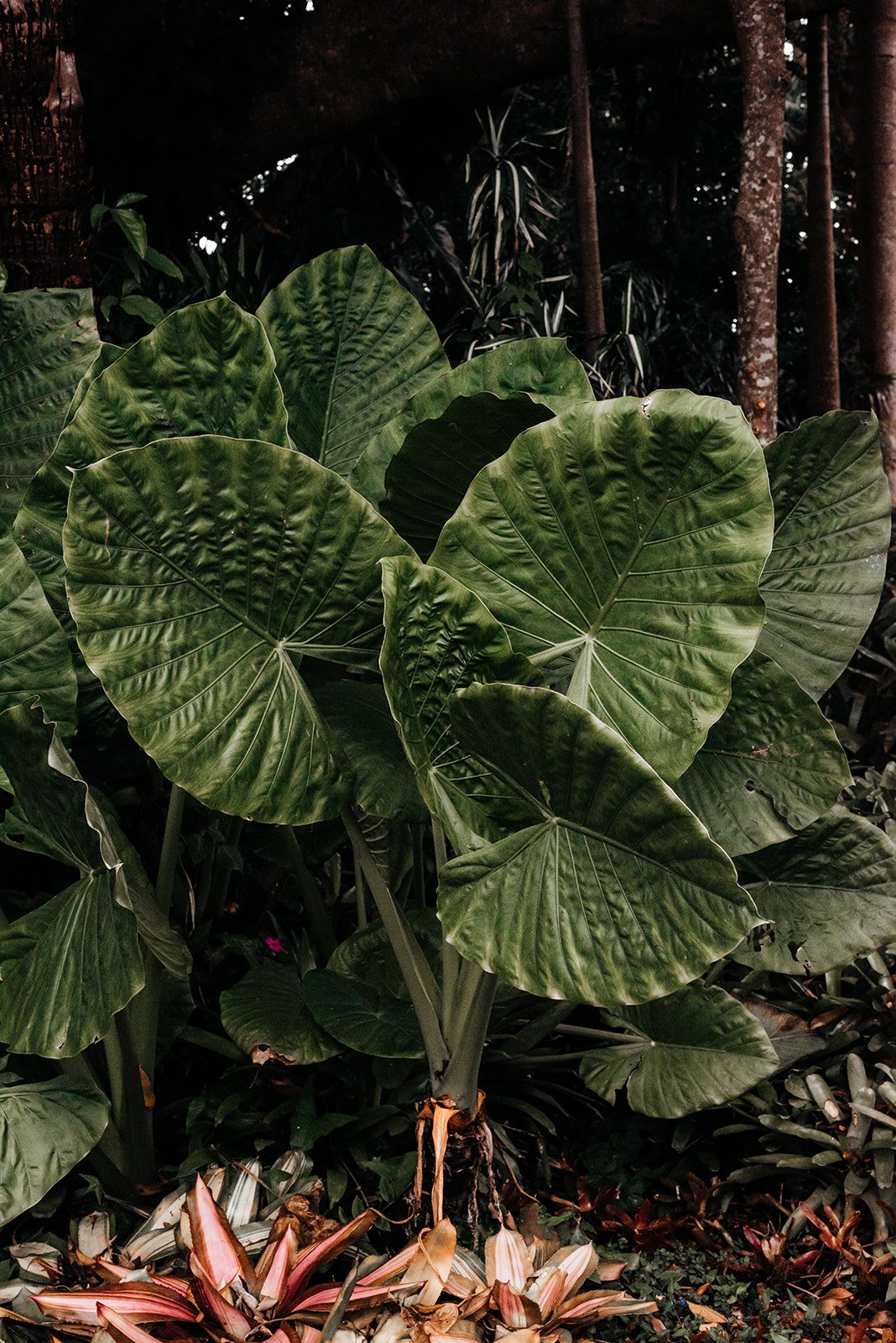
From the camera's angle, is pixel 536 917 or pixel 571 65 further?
pixel 571 65

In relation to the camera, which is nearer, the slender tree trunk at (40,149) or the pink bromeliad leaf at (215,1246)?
the pink bromeliad leaf at (215,1246)

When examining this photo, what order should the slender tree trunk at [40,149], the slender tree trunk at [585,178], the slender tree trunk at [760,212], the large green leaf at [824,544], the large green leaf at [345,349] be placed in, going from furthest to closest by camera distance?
the slender tree trunk at [585,178]
the slender tree trunk at [760,212]
the slender tree trunk at [40,149]
the large green leaf at [345,349]
the large green leaf at [824,544]

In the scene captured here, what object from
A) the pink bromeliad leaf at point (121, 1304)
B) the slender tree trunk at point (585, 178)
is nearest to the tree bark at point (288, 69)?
the slender tree trunk at point (585, 178)

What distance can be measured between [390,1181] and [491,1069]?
12.3 inches

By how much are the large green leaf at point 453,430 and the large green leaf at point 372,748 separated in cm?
28

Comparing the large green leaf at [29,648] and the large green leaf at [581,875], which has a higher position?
the large green leaf at [29,648]

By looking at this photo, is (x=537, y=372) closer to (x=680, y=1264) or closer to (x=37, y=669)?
(x=37, y=669)

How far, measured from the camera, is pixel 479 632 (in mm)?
1303

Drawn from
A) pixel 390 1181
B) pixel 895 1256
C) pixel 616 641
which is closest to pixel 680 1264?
pixel 895 1256

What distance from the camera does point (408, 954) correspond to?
1.53 meters

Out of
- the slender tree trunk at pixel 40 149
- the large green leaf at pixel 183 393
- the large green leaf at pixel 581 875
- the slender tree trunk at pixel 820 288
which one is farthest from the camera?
the slender tree trunk at pixel 820 288

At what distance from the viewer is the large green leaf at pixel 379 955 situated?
5.77 ft

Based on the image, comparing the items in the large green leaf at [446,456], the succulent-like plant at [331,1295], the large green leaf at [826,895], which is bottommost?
the succulent-like plant at [331,1295]

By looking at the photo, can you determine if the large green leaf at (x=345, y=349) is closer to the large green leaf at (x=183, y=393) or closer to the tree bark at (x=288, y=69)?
the large green leaf at (x=183, y=393)
